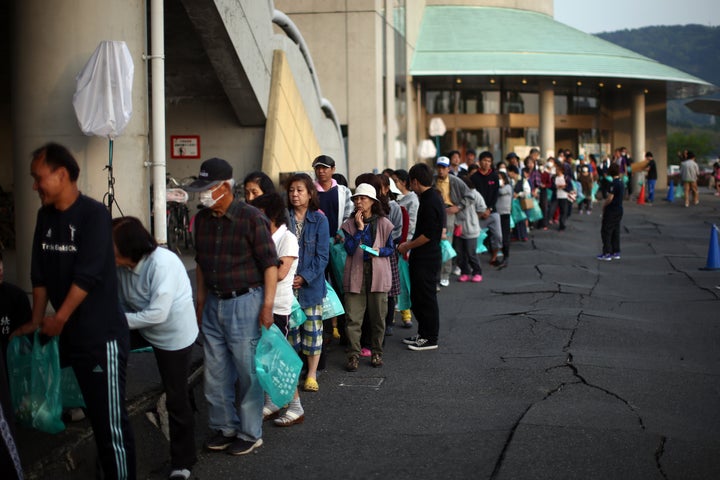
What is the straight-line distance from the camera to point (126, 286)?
5.23 meters

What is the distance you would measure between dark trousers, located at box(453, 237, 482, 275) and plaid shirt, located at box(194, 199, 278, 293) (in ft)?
28.0

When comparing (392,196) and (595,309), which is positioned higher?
(392,196)

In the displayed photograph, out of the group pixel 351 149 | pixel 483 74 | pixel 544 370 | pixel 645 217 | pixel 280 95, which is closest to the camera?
pixel 544 370

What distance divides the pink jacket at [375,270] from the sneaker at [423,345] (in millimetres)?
1066

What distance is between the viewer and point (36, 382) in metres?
5.01

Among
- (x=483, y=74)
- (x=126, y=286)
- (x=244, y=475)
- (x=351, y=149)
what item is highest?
(x=483, y=74)

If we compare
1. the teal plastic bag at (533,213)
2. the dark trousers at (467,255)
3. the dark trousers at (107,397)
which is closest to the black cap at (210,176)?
the dark trousers at (107,397)

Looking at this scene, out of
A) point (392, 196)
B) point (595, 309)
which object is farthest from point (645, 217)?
point (392, 196)

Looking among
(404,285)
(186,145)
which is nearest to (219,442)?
(404,285)

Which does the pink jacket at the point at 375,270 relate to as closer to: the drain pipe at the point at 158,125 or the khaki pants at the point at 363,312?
the khaki pants at the point at 363,312

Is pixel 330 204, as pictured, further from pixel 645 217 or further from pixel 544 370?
pixel 645 217

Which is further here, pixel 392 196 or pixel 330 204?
pixel 392 196

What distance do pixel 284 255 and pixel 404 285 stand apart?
11.1 feet

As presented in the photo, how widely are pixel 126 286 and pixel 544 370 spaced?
165 inches
